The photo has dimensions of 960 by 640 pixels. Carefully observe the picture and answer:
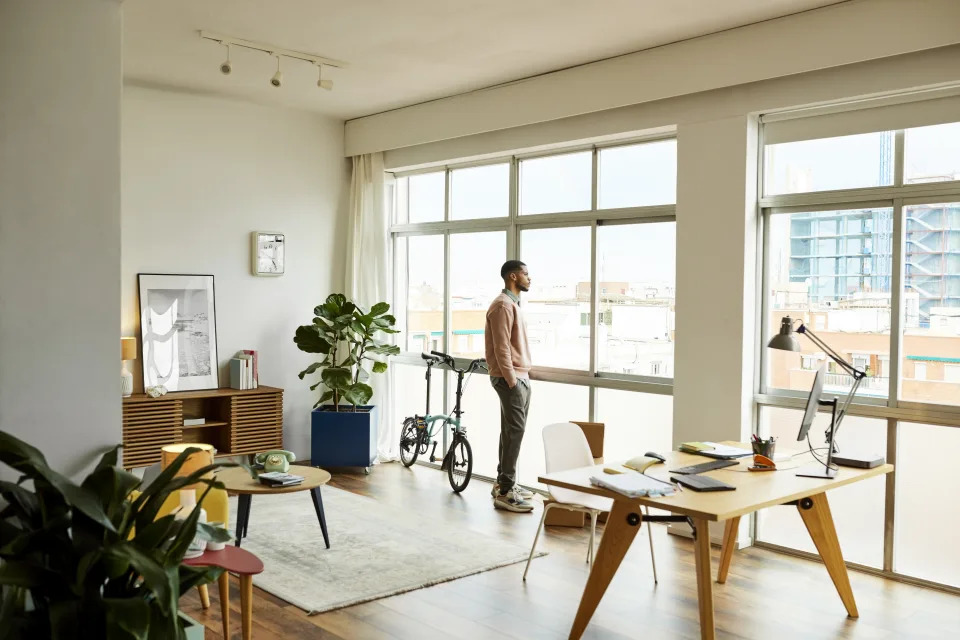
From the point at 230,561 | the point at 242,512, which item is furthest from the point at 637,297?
the point at 230,561

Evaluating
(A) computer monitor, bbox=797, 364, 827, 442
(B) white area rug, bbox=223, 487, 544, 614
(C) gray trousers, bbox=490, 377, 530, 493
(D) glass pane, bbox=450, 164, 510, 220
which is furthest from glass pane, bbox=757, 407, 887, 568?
(D) glass pane, bbox=450, 164, 510, 220

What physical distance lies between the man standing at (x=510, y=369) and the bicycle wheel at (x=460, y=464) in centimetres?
48

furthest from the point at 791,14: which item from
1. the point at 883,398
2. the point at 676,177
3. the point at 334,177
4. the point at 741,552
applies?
the point at 334,177

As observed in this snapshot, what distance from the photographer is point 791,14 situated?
4.80m

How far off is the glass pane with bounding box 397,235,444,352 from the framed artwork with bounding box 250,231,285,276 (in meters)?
1.13

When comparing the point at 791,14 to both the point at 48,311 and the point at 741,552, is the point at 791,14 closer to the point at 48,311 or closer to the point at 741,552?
the point at 741,552

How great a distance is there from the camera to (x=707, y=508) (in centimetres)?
337

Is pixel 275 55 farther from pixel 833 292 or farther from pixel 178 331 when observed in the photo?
pixel 833 292

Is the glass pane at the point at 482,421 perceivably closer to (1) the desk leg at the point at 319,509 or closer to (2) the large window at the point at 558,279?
(2) the large window at the point at 558,279

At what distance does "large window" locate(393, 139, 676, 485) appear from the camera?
5.97m

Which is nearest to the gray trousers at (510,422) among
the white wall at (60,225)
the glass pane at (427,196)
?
the glass pane at (427,196)

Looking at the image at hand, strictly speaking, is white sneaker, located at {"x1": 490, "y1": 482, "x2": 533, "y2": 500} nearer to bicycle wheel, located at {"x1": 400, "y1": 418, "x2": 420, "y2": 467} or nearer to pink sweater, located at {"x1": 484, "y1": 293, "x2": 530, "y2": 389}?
pink sweater, located at {"x1": 484, "y1": 293, "x2": 530, "y2": 389}

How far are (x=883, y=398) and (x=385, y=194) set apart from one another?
187 inches

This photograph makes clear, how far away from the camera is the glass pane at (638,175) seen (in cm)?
585
